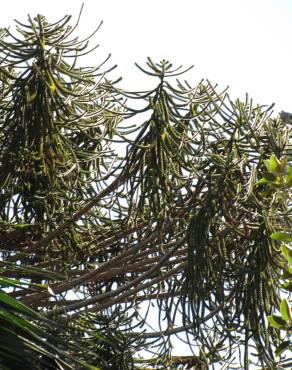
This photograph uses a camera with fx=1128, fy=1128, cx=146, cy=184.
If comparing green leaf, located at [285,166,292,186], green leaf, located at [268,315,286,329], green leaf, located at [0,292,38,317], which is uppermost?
green leaf, located at [285,166,292,186]

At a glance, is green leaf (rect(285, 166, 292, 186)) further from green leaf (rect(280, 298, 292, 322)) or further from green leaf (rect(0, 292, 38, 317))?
green leaf (rect(0, 292, 38, 317))

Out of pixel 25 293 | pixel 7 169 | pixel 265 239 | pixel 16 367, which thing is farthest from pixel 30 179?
pixel 16 367

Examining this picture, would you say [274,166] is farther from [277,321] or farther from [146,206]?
[146,206]

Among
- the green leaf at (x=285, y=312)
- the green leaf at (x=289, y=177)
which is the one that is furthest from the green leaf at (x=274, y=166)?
the green leaf at (x=285, y=312)

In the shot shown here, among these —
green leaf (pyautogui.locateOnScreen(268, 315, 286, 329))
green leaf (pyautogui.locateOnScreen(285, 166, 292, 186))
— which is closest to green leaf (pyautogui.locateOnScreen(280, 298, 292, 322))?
green leaf (pyautogui.locateOnScreen(268, 315, 286, 329))

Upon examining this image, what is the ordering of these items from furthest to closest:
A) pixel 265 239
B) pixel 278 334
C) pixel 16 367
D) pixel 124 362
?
pixel 124 362 < pixel 278 334 < pixel 265 239 < pixel 16 367

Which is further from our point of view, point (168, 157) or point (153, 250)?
point (153, 250)

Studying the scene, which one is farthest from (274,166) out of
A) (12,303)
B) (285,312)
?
(12,303)

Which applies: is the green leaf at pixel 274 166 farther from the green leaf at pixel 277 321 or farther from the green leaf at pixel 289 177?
the green leaf at pixel 277 321

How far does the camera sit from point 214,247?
4.68m

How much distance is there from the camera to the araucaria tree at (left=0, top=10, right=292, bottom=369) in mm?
4617

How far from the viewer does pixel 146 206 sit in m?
5.36

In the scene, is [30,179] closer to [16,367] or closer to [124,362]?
[124,362]

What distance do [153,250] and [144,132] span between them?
0.62 meters
